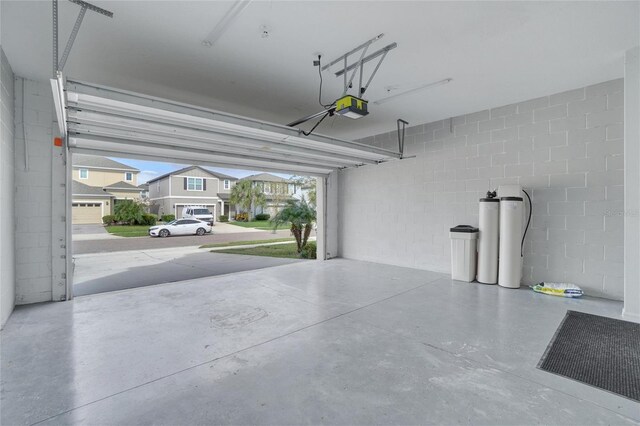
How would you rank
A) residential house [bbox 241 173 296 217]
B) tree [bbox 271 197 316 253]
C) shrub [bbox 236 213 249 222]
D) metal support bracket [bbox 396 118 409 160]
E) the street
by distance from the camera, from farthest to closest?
shrub [bbox 236 213 249 222] → residential house [bbox 241 173 296 217] → the street → tree [bbox 271 197 316 253] → metal support bracket [bbox 396 118 409 160]

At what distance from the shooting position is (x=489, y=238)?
484 cm

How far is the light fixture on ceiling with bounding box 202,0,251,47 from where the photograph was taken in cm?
252

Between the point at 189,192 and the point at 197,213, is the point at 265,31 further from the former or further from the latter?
the point at 189,192

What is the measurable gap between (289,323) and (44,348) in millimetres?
2242

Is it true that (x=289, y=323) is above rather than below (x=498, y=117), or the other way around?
below

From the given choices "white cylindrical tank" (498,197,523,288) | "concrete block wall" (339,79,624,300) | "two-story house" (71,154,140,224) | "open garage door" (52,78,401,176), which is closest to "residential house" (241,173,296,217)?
"two-story house" (71,154,140,224)

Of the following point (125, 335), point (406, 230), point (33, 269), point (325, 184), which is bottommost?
point (125, 335)

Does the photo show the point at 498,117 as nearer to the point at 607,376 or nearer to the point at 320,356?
the point at 607,376

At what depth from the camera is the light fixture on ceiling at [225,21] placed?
2.52 metres

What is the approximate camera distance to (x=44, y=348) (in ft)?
8.64

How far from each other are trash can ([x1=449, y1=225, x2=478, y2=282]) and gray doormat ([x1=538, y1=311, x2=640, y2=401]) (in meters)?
1.76

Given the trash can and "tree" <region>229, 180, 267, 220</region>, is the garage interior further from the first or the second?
"tree" <region>229, 180, 267, 220</region>

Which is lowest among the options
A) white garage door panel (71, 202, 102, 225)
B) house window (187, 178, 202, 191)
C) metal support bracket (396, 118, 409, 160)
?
white garage door panel (71, 202, 102, 225)

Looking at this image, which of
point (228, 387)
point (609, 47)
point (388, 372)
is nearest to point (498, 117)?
point (609, 47)
